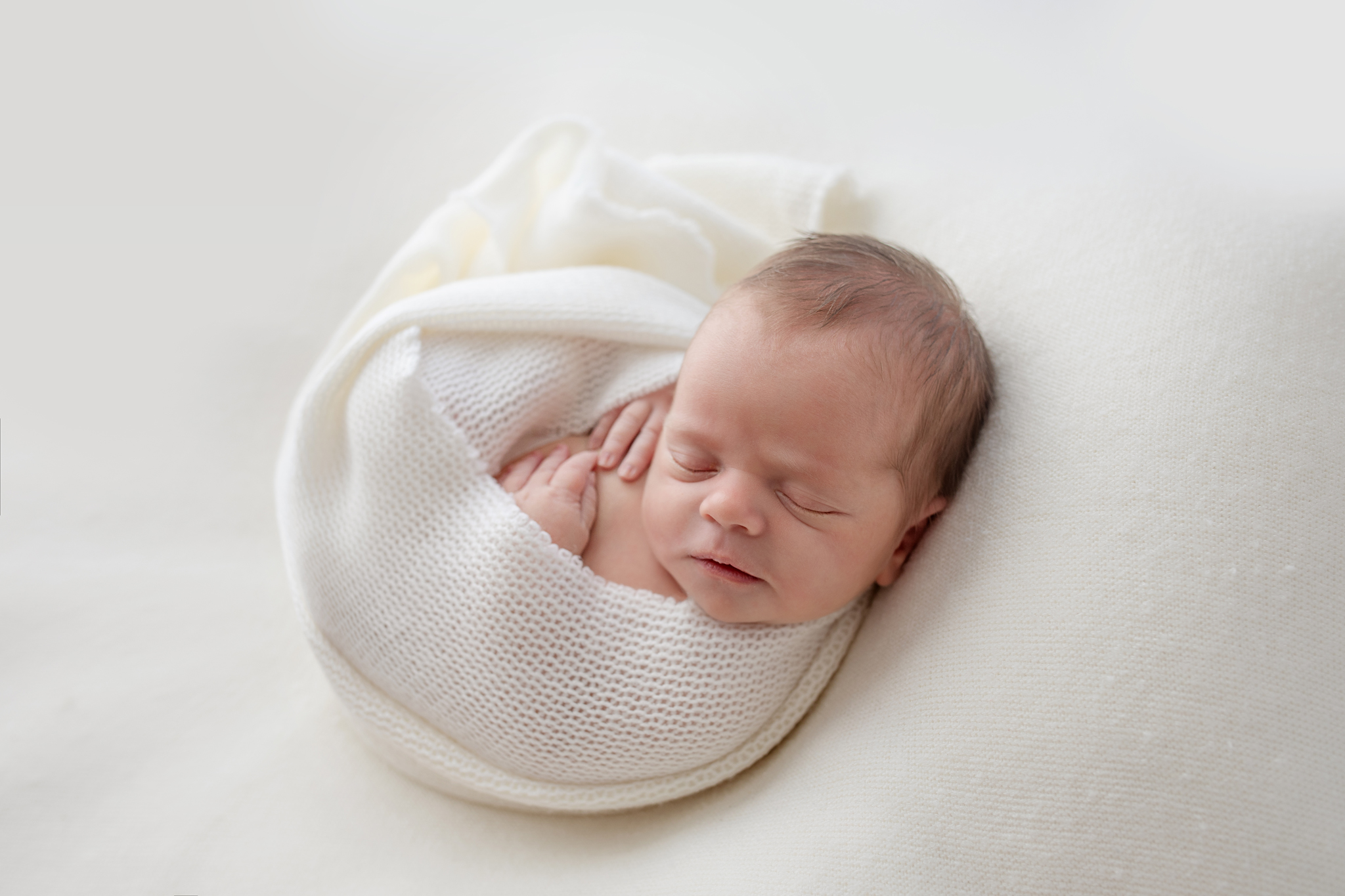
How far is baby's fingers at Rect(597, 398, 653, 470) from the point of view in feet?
4.46

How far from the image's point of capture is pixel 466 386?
4.34 feet

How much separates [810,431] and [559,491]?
0.37 metres

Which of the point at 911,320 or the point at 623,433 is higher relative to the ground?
the point at 911,320

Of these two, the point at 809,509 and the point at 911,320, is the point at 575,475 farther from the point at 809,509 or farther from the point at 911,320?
the point at 911,320

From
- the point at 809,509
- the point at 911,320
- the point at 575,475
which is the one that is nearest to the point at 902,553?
the point at 809,509

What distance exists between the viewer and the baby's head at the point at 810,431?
1128 millimetres

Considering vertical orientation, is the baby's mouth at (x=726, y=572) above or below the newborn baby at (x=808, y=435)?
below

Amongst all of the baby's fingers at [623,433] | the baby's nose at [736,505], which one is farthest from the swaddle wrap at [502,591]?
the baby's nose at [736,505]

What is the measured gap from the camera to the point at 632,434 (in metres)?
1.39

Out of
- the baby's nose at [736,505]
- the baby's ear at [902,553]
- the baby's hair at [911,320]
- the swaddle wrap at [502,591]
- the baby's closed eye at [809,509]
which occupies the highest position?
the baby's hair at [911,320]

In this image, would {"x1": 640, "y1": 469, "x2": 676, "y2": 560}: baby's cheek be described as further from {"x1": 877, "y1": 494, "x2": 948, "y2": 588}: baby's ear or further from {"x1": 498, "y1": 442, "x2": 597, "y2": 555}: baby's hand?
{"x1": 877, "y1": 494, "x2": 948, "y2": 588}: baby's ear

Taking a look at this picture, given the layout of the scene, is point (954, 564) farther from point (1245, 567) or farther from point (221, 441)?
point (221, 441)

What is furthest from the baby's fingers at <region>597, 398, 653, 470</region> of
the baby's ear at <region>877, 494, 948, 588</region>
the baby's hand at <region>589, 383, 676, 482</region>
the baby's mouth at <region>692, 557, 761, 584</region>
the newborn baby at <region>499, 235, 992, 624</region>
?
the baby's ear at <region>877, 494, 948, 588</region>

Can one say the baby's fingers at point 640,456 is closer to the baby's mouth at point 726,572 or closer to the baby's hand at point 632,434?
the baby's hand at point 632,434
